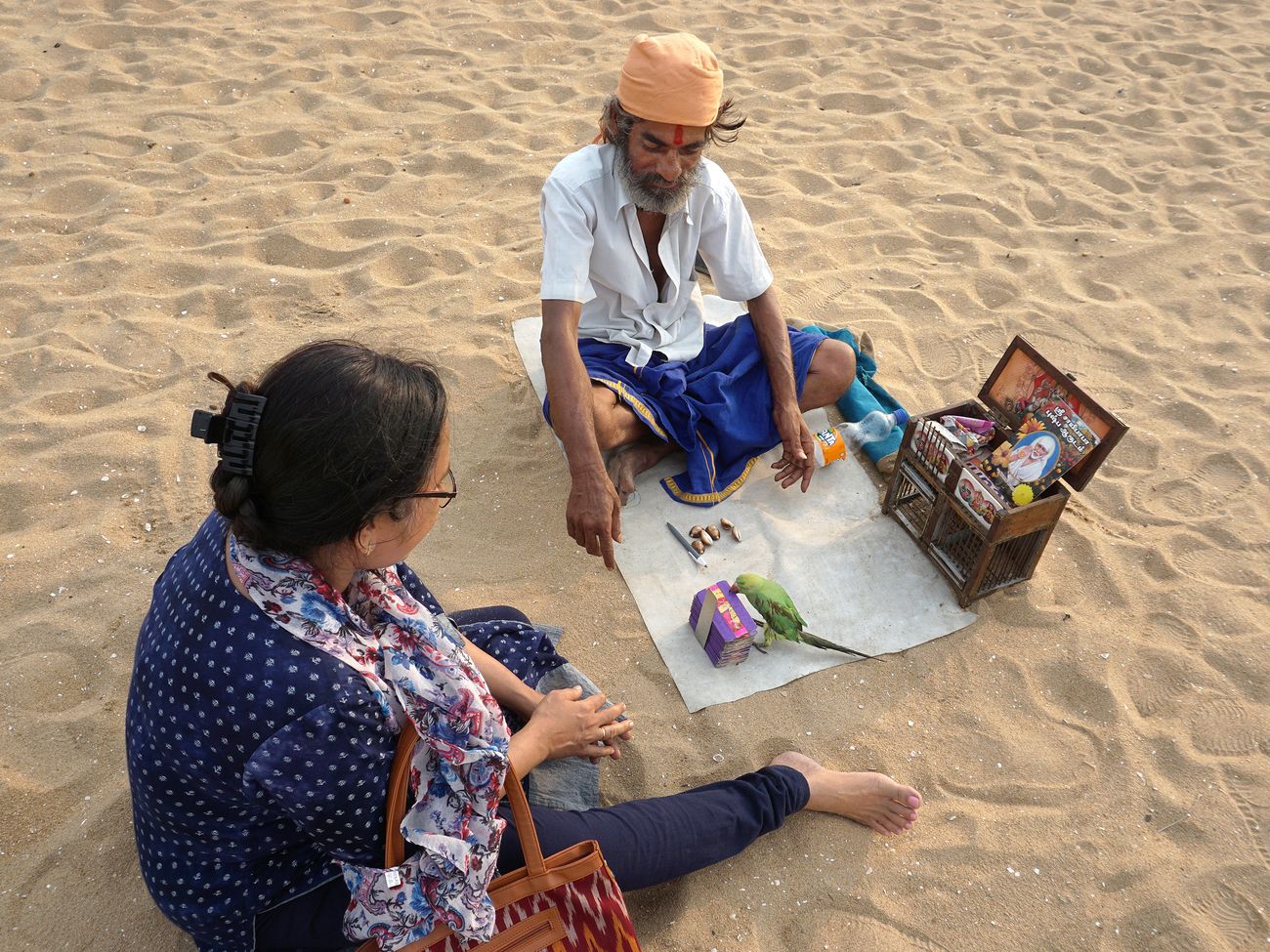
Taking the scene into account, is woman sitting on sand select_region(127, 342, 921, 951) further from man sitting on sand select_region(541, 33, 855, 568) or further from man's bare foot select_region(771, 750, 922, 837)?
man sitting on sand select_region(541, 33, 855, 568)

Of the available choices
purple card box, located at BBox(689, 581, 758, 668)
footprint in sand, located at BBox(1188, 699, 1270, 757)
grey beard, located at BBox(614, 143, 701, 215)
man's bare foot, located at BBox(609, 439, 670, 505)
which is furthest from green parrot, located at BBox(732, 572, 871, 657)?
grey beard, located at BBox(614, 143, 701, 215)

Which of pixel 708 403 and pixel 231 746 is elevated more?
pixel 231 746

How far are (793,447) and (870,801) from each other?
1.18 metres

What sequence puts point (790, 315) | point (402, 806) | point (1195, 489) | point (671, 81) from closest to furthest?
point (402, 806)
point (671, 81)
point (1195, 489)
point (790, 315)

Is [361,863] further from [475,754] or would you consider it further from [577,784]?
[577,784]

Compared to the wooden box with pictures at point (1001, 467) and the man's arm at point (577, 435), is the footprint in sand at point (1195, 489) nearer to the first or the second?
the wooden box with pictures at point (1001, 467)

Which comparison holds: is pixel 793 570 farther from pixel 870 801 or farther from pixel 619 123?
pixel 619 123

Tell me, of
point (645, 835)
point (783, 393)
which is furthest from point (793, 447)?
point (645, 835)

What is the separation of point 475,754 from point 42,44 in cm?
576

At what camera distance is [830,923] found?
6.85 feet

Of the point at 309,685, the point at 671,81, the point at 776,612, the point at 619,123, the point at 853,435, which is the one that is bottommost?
the point at 776,612

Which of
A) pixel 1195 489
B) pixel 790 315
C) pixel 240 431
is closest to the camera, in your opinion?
pixel 240 431

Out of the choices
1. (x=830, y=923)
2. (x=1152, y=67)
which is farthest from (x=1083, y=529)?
(x=1152, y=67)

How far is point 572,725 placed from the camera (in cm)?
204
